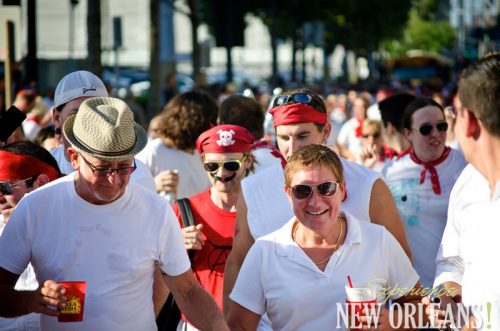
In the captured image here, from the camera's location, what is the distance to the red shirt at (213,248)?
6.96 m

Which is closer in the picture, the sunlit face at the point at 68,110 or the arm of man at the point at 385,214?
the arm of man at the point at 385,214

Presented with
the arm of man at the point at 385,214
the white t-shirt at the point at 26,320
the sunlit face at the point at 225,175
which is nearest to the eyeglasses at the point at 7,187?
the white t-shirt at the point at 26,320

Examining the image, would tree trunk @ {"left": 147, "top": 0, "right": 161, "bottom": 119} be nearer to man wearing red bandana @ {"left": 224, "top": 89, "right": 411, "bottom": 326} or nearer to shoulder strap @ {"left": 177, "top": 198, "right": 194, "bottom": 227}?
shoulder strap @ {"left": 177, "top": 198, "right": 194, "bottom": 227}

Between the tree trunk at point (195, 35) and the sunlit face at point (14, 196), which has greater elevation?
the tree trunk at point (195, 35)

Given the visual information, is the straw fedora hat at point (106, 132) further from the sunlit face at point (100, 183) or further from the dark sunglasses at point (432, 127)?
the dark sunglasses at point (432, 127)

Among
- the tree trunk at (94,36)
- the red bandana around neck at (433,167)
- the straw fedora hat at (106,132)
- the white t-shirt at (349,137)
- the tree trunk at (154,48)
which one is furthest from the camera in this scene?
the tree trunk at (154,48)

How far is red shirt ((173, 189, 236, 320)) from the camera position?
274 inches

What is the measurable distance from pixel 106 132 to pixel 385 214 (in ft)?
5.57

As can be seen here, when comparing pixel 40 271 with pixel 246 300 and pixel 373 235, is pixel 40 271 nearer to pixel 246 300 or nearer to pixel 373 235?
pixel 246 300

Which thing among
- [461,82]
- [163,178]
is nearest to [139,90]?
[163,178]

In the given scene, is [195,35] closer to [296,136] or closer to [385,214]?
[296,136]

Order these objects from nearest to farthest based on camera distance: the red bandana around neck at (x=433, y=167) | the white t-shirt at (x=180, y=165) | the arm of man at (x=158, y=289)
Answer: the arm of man at (x=158, y=289), the red bandana around neck at (x=433, y=167), the white t-shirt at (x=180, y=165)

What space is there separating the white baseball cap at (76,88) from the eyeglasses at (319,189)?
83.0 inches

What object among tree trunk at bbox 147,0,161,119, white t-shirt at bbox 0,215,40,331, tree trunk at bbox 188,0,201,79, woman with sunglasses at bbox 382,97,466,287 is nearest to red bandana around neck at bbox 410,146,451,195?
woman with sunglasses at bbox 382,97,466,287
